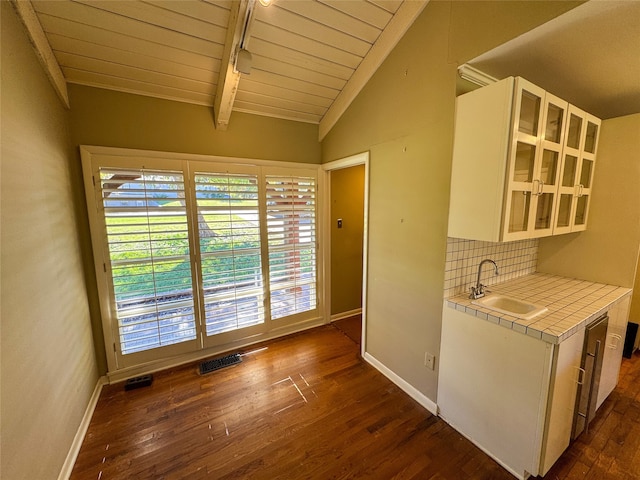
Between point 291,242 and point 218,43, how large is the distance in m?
1.81

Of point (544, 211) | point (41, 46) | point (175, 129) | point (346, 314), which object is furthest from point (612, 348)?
point (41, 46)

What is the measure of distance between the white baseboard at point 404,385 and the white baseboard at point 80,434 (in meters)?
2.17

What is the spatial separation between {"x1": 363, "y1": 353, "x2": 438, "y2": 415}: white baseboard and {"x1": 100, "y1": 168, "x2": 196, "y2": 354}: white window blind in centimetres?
180

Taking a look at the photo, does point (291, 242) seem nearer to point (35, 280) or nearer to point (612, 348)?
point (35, 280)

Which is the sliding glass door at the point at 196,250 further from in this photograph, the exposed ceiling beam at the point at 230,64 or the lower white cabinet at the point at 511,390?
the lower white cabinet at the point at 511,390

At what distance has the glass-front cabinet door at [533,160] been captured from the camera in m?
1.41

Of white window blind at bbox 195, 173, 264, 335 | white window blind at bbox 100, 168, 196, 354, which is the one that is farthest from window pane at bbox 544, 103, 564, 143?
white window blind at bbox 100, 168, 196, 354

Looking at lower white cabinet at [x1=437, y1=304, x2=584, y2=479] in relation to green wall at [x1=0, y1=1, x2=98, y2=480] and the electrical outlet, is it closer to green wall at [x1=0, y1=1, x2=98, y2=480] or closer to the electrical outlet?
the electrical outlet

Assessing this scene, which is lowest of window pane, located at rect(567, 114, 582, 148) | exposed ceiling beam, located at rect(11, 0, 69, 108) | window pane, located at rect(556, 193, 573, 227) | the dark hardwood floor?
the dark hardwood floor

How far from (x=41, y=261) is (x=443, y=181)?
2.38 metres

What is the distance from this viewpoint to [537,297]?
181 centimetres

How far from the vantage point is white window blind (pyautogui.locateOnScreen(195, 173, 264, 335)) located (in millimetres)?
2420

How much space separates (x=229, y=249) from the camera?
2561 millimetres

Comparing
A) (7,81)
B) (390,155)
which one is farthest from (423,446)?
(7,81)
